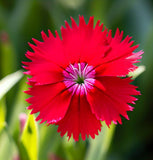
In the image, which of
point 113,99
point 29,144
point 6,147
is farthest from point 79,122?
point 6,147

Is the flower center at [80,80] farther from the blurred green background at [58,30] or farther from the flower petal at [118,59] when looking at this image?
the blurred green background at [58,30]

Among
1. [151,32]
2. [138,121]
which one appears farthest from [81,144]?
[151,32]

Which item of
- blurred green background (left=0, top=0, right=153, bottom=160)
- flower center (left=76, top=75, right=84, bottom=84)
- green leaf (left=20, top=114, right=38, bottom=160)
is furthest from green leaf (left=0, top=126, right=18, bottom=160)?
flower center (left=76, top=75, right=84, bottom=84)

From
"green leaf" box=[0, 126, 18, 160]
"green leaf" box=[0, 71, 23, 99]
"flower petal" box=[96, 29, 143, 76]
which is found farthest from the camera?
"green leaf" box=[0, 126, 18, 160]

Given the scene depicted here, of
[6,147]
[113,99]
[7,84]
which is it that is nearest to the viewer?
[113,99]

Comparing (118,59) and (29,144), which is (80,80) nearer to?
(118,59)

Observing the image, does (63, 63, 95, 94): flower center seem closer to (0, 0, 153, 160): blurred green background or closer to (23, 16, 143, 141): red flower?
(23, 16, 143, 141): red flower

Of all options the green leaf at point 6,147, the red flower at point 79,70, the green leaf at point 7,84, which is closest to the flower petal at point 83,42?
the red flower at point 79,70

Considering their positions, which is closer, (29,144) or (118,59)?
(118,59)
